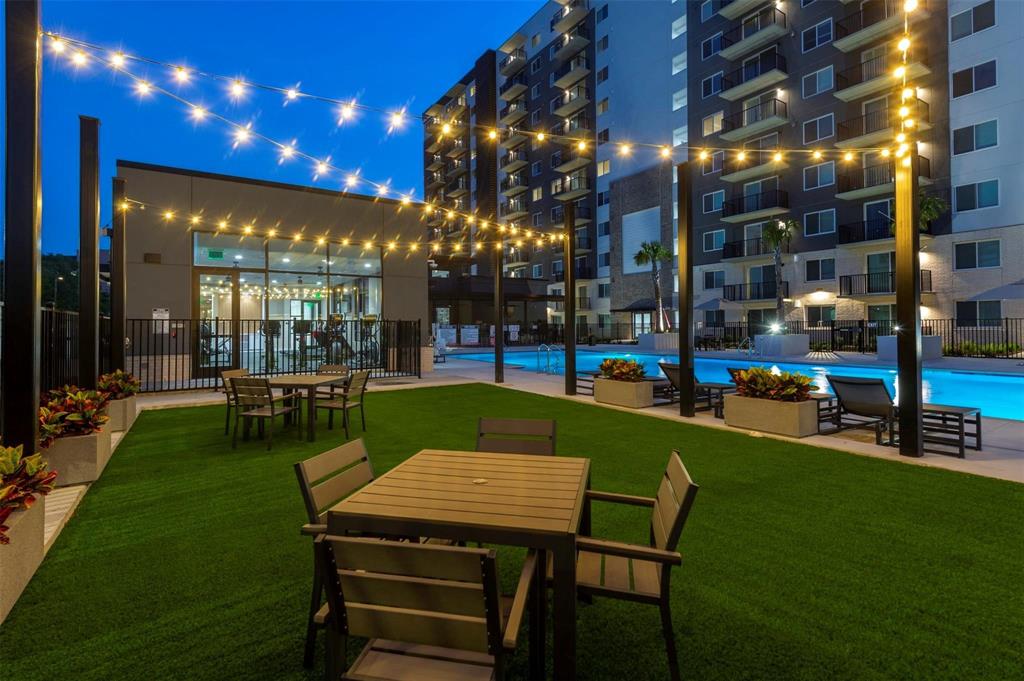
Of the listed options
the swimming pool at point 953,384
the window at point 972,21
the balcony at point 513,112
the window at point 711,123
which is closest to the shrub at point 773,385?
the swimming pool at point 953,384

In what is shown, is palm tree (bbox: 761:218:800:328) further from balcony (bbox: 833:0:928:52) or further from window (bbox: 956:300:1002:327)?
balcony (bbox: 833:0:928:52)

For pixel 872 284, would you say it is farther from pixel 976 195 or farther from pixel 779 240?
pixel 976 195

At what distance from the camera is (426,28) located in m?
148

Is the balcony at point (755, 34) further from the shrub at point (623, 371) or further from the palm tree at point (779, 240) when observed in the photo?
the shrub at point (623, 371)

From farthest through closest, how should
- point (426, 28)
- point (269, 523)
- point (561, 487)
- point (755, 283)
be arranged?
point (426, 28), point (755, 283), point (269, 523), point (561, 487)

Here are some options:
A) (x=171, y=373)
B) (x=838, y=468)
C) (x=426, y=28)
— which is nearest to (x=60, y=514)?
(x=838, y=468)

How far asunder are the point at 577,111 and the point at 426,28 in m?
129

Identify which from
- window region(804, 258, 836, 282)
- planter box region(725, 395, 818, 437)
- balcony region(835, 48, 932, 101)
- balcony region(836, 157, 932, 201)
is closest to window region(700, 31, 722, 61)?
balcony region(835, 48, 932, 101)

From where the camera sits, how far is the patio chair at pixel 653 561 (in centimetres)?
203

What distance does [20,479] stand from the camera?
288cm

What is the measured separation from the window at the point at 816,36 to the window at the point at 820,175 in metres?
6.24

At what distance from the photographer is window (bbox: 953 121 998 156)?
2106 centimetres

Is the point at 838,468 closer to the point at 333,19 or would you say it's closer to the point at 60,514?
the point at 60,514

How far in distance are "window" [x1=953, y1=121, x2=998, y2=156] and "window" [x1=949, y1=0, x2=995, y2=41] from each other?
3.79 meters
